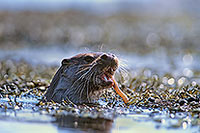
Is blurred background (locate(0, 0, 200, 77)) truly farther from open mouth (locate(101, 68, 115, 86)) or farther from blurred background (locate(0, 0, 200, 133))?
open mouth (locate(101, 68, 115, 86))

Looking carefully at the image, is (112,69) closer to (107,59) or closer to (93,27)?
(107,59)

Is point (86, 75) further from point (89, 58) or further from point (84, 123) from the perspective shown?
point (84, 123)

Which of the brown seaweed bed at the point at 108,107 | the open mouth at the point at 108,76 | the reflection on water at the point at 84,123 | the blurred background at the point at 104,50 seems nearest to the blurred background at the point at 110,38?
the blurred background at the point at 104,50

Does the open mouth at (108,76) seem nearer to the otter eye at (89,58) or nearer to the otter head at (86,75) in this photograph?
the otter head at (86,75)

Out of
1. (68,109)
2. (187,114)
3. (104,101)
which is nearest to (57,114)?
(68,109)

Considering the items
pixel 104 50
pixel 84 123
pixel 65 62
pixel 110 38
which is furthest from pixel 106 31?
pixel 84 123

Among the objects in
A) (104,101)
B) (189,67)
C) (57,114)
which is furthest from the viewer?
(189,67)
